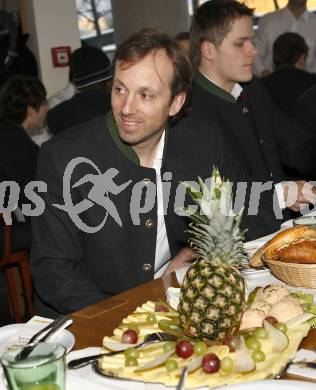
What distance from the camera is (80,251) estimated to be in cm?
260

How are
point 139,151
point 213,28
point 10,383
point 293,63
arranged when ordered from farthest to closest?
point 293,63 → point 213,28 → point 139,151 → point 10,383

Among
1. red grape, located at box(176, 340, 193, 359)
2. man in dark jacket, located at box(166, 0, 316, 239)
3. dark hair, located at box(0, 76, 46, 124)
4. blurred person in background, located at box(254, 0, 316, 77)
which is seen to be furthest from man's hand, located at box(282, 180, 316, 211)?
blurred person in background, located at box(254, 0, 316, 77)

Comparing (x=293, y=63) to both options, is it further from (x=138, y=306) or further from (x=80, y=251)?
(x=138, y=306)

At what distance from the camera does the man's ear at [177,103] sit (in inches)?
111

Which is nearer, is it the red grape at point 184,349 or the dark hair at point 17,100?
the red grape at point 184,349

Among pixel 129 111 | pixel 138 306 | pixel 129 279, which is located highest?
pixel 129 111

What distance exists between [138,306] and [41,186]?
0.71 metres

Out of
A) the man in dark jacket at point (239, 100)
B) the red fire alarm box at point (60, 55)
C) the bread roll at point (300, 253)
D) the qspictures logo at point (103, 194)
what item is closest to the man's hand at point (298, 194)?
the man in dark jacket at point (239, 100)

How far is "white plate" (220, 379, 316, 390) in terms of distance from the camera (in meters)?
1.47

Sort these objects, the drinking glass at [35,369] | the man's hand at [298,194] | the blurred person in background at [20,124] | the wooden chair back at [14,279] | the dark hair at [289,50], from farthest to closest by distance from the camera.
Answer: the dark hair at [289,50] < the blurred person in background at [20,124] < the wooden chair back at [14,279] < the man's hand at [298,194] < the drinking glass at [35,369]

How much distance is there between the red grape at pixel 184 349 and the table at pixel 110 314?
0.88 ft

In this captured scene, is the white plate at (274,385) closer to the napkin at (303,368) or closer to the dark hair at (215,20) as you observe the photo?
the napkin at (303,368)

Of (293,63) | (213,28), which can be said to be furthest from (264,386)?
(293,63)

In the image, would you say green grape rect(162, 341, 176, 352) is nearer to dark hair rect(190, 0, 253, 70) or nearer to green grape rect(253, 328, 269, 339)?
green grape rect(253, 328, 269, 339)
